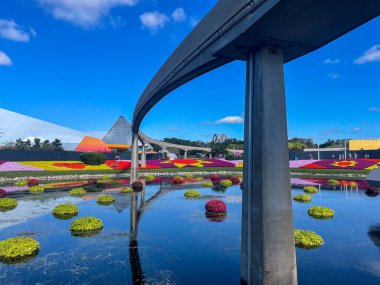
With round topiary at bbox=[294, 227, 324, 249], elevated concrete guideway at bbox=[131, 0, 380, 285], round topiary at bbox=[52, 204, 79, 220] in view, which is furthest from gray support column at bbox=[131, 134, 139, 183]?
elevated concrete guideway at bbox=[131, 0, 380, 285]

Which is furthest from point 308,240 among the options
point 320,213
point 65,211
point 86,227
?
point 65,211

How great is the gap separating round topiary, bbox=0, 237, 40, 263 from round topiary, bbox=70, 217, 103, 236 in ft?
11.2

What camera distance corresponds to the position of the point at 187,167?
67.0 meters

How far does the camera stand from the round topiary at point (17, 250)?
43.3ft

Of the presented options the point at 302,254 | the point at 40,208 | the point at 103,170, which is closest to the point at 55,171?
the point at 103,170

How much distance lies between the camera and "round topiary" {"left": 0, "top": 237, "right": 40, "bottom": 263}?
520 inches

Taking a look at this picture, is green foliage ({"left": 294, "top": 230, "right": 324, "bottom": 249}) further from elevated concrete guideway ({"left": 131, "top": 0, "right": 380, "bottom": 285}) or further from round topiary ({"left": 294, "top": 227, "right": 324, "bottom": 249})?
elevated concrete guideway ({"left": 131, "top": 0, "right": 380, "bottom": 285})

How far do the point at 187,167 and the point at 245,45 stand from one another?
192 ft

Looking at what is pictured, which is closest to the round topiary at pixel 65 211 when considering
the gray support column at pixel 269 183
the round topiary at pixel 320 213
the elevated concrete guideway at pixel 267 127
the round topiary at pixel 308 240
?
the round topiary at pixel 308 240

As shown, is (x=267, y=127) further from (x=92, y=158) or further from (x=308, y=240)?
(x=92, y=158)

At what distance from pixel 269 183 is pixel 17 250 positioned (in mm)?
12288

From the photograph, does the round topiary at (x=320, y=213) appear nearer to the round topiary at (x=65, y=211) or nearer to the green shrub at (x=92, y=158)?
the round topiary at (x=65, y=211)

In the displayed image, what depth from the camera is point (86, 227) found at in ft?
58.7

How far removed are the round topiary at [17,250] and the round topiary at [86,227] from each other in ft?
11.2
